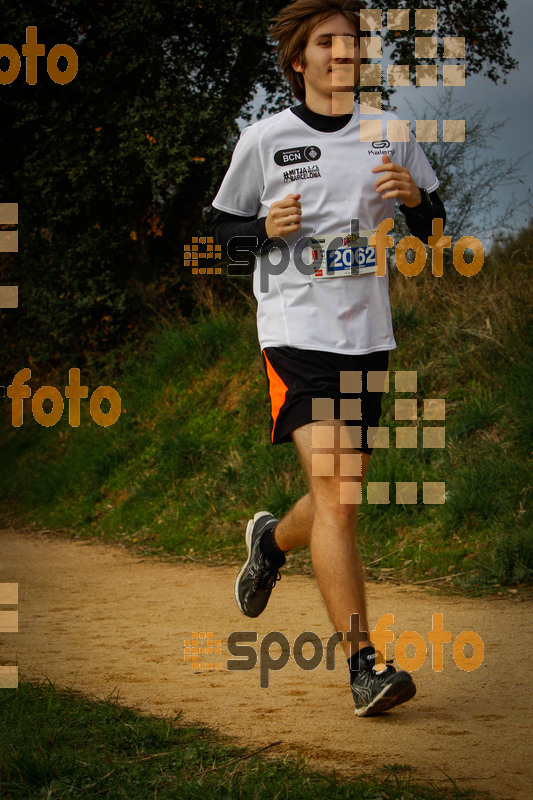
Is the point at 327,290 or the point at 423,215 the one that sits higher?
the point at 423,215

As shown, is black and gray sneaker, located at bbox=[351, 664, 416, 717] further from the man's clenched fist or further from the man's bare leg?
the man's clenched fist

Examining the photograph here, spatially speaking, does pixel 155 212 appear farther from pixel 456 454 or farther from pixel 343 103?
pixel 343 103

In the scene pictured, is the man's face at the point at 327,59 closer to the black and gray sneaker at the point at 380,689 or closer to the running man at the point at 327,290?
the running man at the point at 327,290

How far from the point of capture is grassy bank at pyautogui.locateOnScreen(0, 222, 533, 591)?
21.2 ft

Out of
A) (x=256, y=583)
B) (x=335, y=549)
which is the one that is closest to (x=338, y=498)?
A: (x=335, y=549)

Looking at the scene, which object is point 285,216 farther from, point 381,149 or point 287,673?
point 287,673

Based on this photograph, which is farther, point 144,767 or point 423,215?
point 423,215

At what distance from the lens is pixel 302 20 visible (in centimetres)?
362

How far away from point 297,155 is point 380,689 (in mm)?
1973

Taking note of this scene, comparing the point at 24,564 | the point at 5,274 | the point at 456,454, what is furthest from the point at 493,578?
the point at 5,274

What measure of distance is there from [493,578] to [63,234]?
7.90 metres

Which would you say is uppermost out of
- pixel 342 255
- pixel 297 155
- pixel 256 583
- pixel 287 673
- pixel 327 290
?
pixel 297 155

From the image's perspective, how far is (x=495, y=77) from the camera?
11.7 metres

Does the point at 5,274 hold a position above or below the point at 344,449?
above
